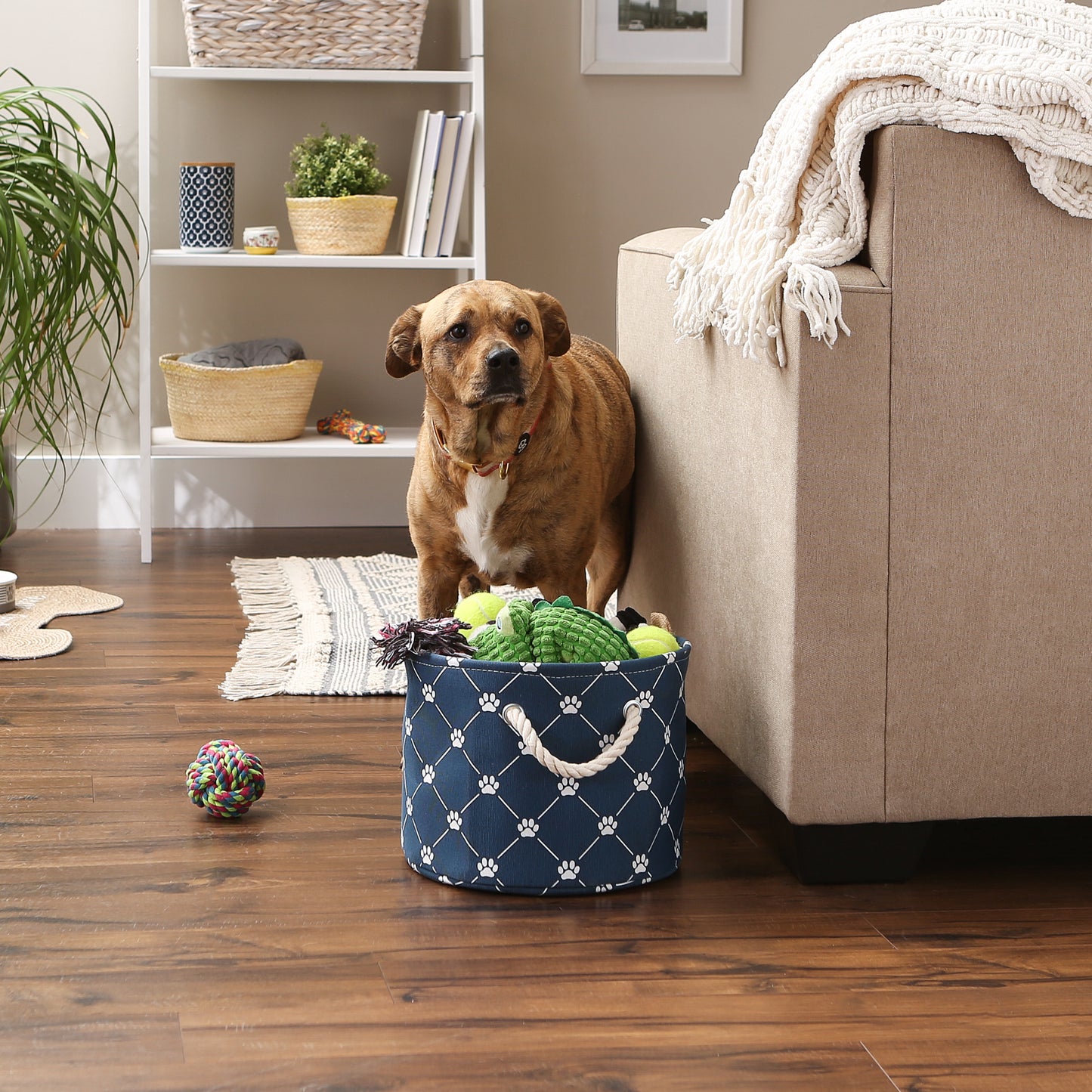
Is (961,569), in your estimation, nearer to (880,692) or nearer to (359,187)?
(880,692)

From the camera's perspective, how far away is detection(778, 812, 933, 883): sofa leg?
140 centimetres

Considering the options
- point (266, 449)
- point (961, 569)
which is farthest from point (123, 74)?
point (961, 569)

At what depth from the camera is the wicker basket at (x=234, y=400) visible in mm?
3080

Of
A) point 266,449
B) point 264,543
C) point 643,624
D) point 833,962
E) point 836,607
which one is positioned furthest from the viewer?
point 264,543

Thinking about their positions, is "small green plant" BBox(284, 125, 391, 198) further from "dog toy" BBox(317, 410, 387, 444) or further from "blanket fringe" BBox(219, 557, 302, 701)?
"blanket fringe" BBox(219, 557, 302, 701)

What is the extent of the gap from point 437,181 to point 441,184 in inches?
0.5

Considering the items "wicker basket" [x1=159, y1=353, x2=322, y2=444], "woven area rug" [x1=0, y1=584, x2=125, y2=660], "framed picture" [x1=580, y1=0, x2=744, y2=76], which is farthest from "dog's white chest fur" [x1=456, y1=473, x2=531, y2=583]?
"framed picture" [x1=580, y1=0, x2=744, y2=76]

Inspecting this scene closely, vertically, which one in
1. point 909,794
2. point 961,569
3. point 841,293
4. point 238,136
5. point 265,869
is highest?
point 238,136

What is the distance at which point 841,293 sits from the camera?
130 centimetres

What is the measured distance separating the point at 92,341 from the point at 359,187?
2.60 feet

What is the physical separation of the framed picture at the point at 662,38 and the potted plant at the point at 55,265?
1212mm

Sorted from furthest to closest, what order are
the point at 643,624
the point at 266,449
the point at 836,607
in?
the point at 266,449, the point at 643,624, the point at 836,607

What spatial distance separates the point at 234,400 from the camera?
3086 mm

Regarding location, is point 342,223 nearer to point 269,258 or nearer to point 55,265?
point 269,258
